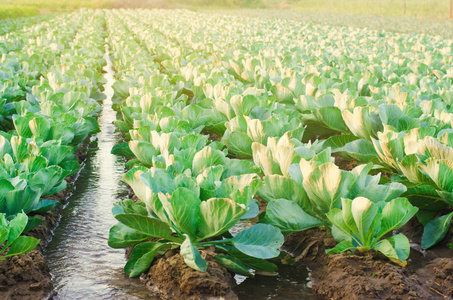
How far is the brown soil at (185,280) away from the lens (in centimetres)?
208

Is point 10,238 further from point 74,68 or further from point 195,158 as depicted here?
point 74,68

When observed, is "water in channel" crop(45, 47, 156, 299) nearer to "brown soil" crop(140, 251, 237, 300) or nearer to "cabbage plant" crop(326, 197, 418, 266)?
"brown soil" crop(140, 251, 237, 300)

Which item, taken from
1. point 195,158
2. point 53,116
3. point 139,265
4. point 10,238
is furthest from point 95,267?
point 53,116

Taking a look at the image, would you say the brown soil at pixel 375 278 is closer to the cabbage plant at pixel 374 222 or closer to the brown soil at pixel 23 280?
the cabbage plant at pixel 374 222

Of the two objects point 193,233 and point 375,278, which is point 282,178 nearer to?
point 193,233

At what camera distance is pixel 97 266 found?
254 cm

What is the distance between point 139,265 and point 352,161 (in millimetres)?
2111

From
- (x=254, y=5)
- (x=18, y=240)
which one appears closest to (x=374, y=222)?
(x=18, y=240)

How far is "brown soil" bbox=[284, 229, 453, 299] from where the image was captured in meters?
2.05

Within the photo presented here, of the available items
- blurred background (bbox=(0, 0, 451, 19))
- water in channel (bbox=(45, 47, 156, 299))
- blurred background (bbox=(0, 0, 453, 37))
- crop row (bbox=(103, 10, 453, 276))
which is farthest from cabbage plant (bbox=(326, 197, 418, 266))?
blurred background (bbox=(0, 0, 451, 19))

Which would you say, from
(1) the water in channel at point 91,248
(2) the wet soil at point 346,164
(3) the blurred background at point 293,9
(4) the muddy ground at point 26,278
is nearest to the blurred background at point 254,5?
(3) the blurred background at point 293,9

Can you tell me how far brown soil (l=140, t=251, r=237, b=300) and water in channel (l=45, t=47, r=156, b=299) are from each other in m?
0.08

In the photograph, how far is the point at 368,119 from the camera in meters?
3.44

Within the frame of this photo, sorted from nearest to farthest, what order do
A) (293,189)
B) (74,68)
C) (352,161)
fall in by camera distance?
(293,189), (352,161), (74,68)
